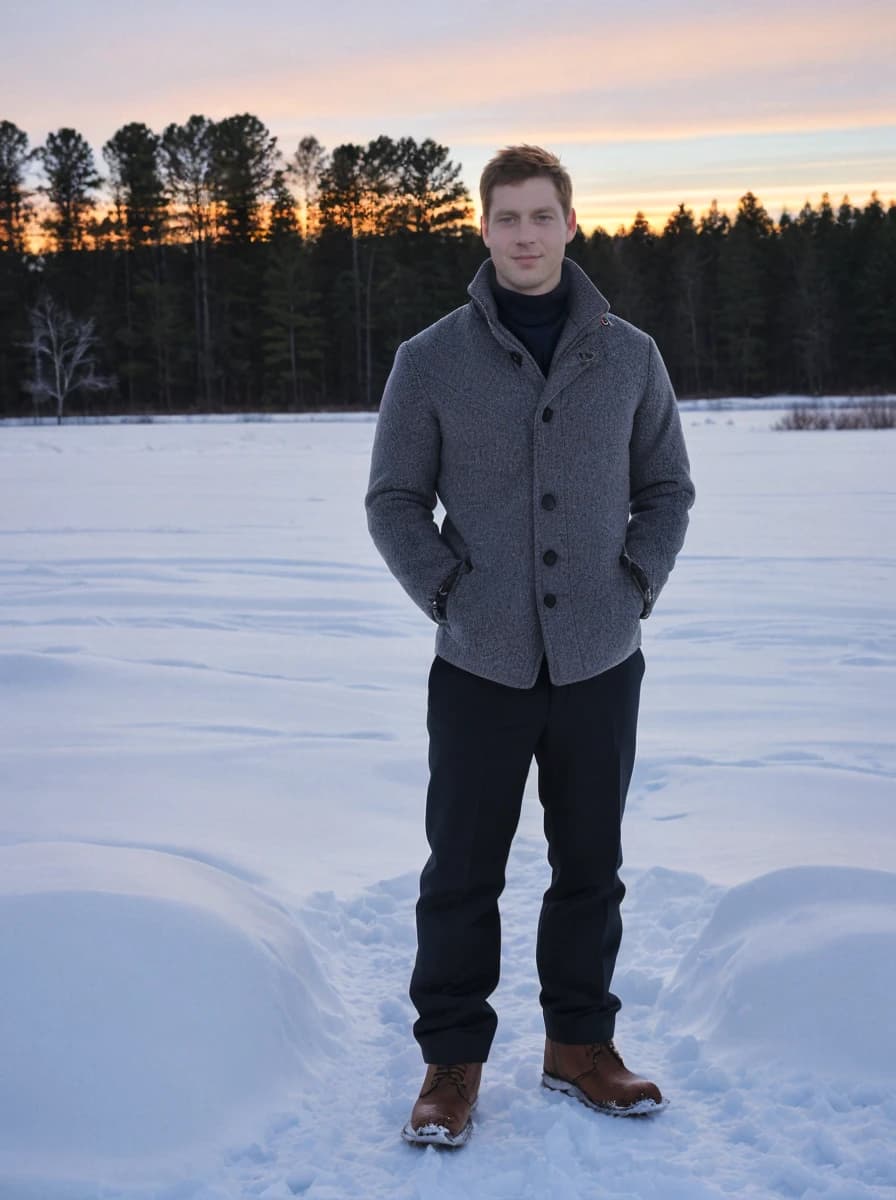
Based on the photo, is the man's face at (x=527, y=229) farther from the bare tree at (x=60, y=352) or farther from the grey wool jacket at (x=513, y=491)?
the bare tree at (x=60, y=352)

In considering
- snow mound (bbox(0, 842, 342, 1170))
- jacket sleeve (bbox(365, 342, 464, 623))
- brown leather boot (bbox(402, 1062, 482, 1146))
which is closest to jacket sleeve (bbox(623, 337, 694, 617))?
jacket sleeve (bbox(365, 342, 464, 623))

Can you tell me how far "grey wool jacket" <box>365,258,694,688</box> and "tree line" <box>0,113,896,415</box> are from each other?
139 feet

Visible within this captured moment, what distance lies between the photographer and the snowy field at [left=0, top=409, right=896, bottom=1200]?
2.36 meters

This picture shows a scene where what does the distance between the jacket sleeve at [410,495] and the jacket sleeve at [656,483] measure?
0.40 metres

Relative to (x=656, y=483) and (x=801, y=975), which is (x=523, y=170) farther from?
(x=801, y=975)

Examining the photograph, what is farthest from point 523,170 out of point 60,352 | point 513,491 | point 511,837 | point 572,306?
point 60,352

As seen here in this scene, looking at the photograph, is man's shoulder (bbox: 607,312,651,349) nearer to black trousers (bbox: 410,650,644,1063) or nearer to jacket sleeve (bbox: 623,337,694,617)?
jacket sleeve (bbox: 623,337,694,617)

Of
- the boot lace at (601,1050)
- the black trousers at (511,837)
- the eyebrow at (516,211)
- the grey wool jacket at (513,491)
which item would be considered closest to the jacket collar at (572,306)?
the grey wool jacket at (513,491)

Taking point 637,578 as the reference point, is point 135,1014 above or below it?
below

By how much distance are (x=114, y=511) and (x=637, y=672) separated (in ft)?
36.1

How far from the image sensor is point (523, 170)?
2.42 meters

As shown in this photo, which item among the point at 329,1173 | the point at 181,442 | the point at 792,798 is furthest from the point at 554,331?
the point at 181,442

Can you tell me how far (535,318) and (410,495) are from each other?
44 cm

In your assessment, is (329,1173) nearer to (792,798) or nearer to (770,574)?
(792,798)
